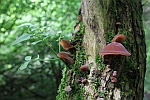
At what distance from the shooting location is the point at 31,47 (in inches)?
191

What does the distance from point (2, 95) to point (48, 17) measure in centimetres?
204

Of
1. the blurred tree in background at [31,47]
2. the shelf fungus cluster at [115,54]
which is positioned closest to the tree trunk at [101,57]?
the shelf fungus cluster at [115,54]

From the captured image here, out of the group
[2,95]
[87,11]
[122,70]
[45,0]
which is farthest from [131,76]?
A: [2,95]

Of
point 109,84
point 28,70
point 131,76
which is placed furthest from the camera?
point 28,70

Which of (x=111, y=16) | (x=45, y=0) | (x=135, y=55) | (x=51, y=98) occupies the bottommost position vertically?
(x=51, y=98)

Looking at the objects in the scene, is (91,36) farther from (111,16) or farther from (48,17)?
(48,17)

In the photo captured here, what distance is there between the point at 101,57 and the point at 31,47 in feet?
11.7

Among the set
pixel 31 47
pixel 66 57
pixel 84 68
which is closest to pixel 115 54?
pixel 84 68

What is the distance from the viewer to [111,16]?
155 centimetres

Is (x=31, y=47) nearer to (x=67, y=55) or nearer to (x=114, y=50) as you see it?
(x=67, y=55)

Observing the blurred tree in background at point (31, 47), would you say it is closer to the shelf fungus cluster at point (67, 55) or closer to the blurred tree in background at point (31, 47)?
the blurred tree in background at point (31, 47)

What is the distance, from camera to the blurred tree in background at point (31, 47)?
A: 15.2 ft

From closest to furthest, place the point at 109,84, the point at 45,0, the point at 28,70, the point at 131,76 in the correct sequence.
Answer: the point at 109,84, the point at 131,76, the point at 45,0, the point at 28,70

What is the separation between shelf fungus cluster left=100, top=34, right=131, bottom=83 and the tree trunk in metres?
0.01
